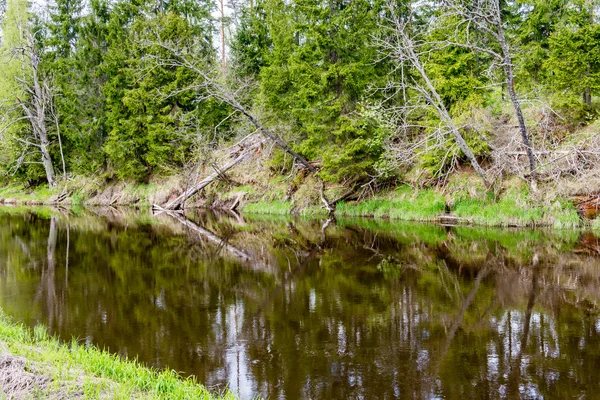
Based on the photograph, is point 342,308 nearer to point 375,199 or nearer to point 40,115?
point 375,199

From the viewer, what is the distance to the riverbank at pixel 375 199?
54.0 ft

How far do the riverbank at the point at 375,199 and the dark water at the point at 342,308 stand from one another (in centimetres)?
127

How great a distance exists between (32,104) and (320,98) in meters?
25.7

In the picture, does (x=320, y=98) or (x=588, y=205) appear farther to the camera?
(x=320, y=98)

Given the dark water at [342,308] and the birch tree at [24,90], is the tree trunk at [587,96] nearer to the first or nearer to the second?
the dark water at [342,308]

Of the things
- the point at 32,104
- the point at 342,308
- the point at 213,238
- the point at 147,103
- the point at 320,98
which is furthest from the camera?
the point at 32,104

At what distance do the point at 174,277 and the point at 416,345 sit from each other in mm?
6576

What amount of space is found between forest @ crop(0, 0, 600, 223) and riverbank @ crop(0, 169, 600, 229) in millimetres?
131

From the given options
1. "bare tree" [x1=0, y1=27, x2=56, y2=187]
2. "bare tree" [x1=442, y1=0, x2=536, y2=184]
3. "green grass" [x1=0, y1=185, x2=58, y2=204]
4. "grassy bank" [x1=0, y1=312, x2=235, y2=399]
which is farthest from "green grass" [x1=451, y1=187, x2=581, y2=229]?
"green grass" [x1=0, y1=185, x2=58, y2=204]

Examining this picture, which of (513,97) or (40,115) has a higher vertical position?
(40,115)

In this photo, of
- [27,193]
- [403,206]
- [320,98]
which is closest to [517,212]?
[403,206]

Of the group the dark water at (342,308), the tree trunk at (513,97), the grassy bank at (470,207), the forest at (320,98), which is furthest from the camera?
the forest at (320,98)

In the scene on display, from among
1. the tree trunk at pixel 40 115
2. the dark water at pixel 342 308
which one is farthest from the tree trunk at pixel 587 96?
the tree trunk at pixel 40 115

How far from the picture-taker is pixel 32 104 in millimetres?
36469
